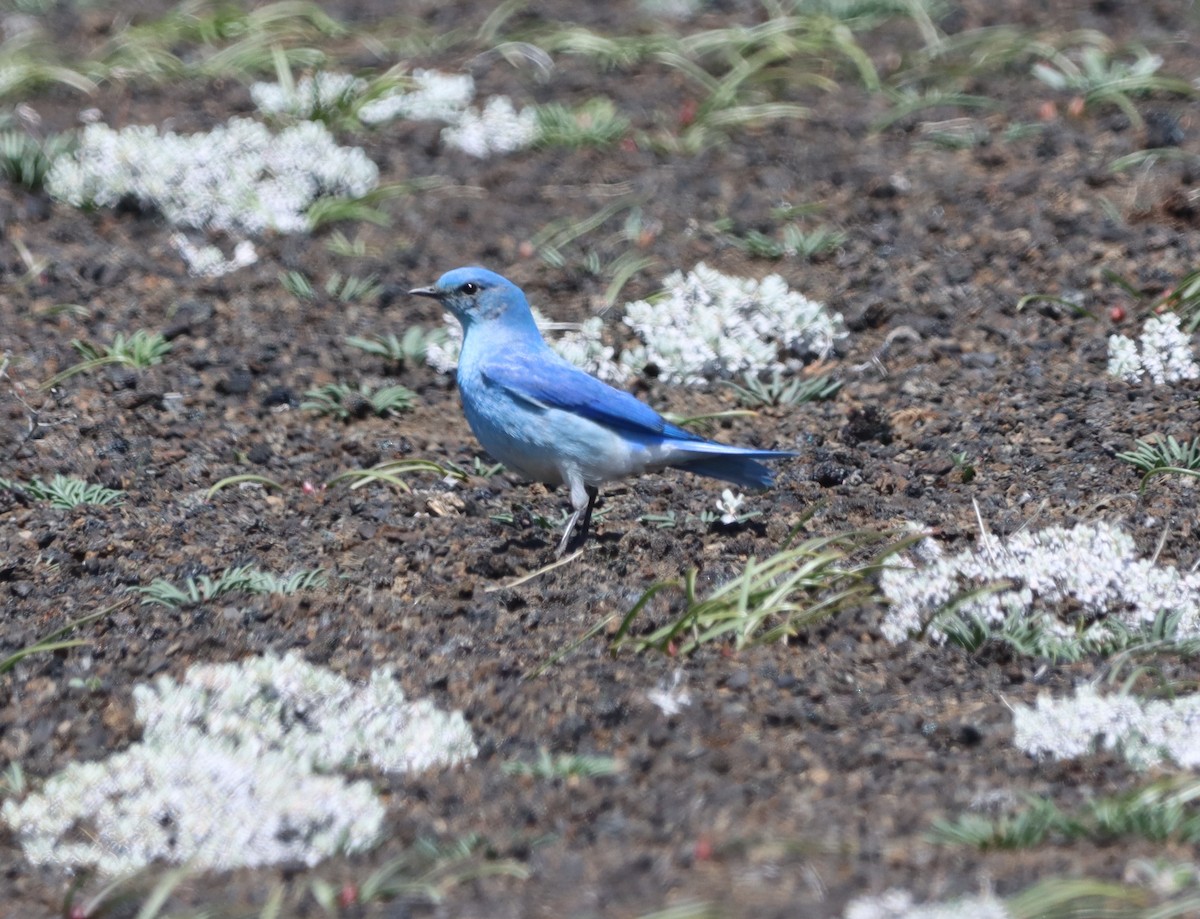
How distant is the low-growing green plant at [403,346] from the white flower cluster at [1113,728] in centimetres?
331

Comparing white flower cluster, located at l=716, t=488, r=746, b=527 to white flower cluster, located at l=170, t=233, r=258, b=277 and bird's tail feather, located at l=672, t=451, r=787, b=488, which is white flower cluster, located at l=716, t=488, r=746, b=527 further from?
white flower cluster, located at l=170, t=233, r=258, b=277

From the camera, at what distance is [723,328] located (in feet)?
20.4

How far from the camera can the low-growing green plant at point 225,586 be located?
445cm

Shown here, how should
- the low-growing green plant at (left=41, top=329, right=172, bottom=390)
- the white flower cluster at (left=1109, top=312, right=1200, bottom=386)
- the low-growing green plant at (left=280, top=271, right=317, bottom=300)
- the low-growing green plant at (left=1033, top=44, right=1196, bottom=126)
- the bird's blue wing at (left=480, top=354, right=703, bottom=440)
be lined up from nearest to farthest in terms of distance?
the bird's blue wing at (left=480, top=354, right=703, bottom=440) → the white flower cluster at (left=1109, top=312, right=1200, bottom=386) → the low-growing green plant at (left=41, top=329, right=172, bottom=390) → the low-growing green plant at (left=280, top=271, right=317, bottom=300) → the low-growing green plant at (left=1033, top=44, right=1196, bottom=126)

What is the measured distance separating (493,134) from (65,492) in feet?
11.6

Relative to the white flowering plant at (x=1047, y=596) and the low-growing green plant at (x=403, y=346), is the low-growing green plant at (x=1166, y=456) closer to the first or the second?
the white flowering plant at (x=1047, y=596)

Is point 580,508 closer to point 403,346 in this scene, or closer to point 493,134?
point 403,346

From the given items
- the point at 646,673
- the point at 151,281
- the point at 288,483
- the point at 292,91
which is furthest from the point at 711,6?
the point at 646,673

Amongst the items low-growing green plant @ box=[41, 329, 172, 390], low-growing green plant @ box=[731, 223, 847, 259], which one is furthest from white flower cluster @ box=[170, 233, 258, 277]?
low-growing green plant @ box=[731, 223, 847, 259]

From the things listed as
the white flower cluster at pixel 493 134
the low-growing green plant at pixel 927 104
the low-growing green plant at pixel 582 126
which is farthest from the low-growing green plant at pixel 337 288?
the low-growing green plant at pixel 927 104

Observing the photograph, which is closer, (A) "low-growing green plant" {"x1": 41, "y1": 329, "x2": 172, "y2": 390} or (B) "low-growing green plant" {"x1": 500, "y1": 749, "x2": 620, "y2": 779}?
(B) "low-growing green plant" {"x1": 500, "y1": 749, "x2": 620, "y2": 779}

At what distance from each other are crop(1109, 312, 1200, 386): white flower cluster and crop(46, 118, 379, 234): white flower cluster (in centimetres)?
366

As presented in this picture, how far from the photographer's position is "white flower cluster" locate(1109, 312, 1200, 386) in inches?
218

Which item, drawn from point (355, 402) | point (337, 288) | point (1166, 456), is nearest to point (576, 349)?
point (355, 402)
